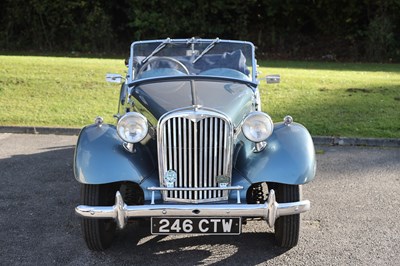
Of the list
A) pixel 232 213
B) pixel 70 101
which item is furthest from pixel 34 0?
pixel 232 213

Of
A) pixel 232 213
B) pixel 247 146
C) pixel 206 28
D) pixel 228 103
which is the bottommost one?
pixel 232 213

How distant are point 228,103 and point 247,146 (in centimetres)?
41

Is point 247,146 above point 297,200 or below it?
above

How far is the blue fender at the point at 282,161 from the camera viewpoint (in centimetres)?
410

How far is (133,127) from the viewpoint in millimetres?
4203

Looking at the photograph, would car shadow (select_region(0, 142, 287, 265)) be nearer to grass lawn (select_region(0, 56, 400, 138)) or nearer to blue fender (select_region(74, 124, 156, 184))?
blue fender (select_region(74, 124, 156, 184))

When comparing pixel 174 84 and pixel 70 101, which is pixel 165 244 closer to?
pixel 174 84

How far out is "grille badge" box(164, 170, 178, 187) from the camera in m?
4.07

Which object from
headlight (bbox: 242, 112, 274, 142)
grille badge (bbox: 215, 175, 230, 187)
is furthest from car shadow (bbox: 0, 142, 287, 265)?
headlight (bbox: 242, 112, 274, 142)

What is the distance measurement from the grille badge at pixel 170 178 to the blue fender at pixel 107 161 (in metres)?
0.19

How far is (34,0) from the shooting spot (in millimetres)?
19859

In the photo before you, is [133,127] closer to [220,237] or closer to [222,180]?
[222,180]

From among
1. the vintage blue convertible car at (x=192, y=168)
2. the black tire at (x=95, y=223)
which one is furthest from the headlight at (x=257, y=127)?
the black tire at (x=95, y=223)

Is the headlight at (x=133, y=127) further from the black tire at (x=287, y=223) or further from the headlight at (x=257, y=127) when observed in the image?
the black tire at (x=287, y=223)
